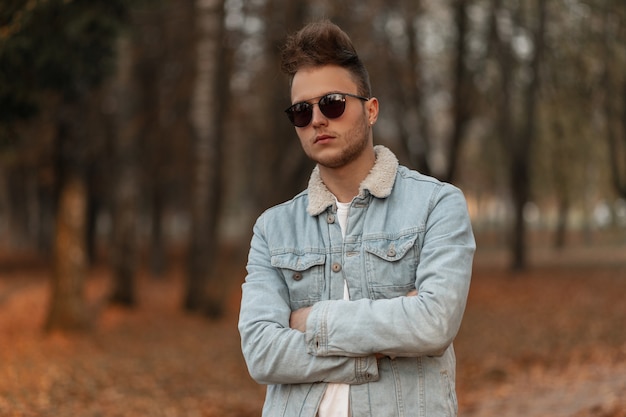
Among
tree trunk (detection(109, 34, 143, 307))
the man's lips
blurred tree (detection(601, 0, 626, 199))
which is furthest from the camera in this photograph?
blurred tree (detection(601, 0, 626, 199))

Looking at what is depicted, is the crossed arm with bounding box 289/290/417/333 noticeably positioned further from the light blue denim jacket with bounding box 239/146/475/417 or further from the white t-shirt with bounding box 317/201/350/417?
the white t-shirt with bounding box 317/201/350/417

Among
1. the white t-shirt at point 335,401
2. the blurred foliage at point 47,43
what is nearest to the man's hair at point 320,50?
the white t-shirt at point 335,401

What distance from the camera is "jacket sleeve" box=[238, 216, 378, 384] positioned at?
8.72 feet

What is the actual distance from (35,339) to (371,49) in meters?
10.2

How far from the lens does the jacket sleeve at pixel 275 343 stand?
266 cm

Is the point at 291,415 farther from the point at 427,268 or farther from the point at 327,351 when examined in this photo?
the point at 427,268

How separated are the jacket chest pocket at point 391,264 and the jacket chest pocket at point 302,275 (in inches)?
6.8

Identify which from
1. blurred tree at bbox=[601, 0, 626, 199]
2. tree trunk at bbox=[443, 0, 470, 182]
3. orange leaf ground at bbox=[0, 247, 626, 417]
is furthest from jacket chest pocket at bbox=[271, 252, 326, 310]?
tree trunk at bbox=[443, 0, 470, 182]

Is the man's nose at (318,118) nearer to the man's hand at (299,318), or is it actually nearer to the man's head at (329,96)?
the man's head at (329,96)

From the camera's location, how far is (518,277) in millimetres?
23609

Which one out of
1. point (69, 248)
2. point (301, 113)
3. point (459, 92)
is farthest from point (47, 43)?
point (459, 92)

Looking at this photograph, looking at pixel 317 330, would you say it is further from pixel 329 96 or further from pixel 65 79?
pixel 65 79

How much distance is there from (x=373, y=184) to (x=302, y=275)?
0.41 metres

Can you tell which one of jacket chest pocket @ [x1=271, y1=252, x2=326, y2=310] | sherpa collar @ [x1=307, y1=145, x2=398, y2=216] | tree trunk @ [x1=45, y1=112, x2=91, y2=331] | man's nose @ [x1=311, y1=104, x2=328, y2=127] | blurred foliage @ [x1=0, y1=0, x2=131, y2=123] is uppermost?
blurred foliage @ [x1=0, y1=0, x2=131, y2=123]
